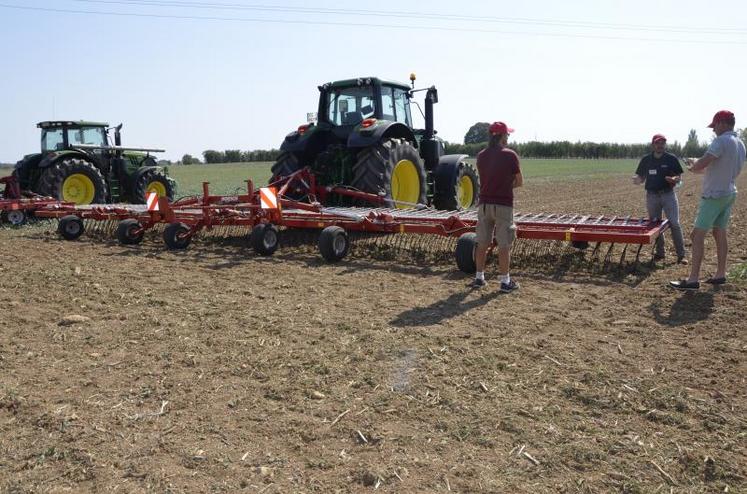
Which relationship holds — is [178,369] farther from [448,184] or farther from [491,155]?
[448,184]

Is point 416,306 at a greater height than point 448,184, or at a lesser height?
lesser

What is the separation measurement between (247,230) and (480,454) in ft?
21.5

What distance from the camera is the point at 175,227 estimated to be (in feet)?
A: 24.8

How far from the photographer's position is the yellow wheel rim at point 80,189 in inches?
431

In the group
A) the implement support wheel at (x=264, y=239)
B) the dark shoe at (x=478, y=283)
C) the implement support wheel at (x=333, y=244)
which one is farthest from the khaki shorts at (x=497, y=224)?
the implement support wheel at (x=264, y=239)

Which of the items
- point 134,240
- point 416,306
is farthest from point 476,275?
point 134,240

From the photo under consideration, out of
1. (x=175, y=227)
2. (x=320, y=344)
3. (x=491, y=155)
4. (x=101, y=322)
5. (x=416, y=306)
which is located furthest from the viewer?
(x=175, y=227)

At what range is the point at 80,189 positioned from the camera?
11.1 m

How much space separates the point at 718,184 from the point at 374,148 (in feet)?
13.1

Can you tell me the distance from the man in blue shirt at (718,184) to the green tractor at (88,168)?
365 inches

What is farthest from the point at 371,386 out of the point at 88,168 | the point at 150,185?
the point at 150,185

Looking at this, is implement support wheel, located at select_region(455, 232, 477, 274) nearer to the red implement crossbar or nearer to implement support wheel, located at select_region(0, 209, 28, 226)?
the red implement crossbar

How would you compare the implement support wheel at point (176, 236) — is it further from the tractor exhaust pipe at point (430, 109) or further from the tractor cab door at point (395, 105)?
the tractor exhaust pipe at point (430, 109)

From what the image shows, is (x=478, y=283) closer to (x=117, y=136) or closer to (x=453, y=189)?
(x=453, y=189)
